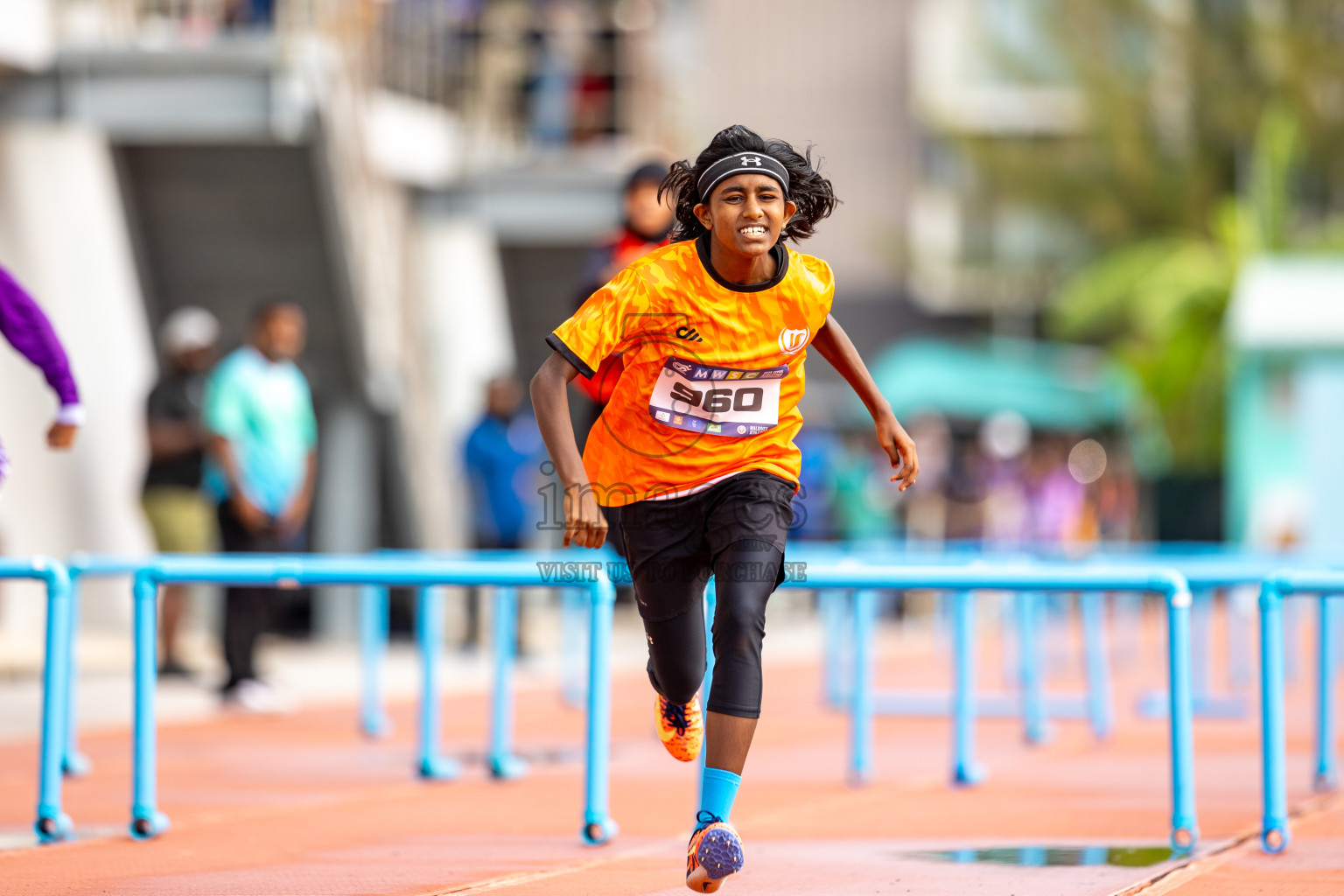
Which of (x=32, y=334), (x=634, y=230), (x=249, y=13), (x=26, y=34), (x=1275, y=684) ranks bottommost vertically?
(x=1275, y=684)

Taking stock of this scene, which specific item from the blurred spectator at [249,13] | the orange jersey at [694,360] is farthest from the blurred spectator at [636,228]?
the blurred spectator at [249,13]

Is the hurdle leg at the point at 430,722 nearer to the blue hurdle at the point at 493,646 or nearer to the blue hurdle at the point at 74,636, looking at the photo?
the blue hurdle at the point at 493,646

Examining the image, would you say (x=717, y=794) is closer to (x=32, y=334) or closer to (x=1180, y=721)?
(x=1180, y=721)

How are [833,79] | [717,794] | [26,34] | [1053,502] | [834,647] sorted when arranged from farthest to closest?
[833,79] → [1053,502] → [26,34] → [834,647] → [717,794]

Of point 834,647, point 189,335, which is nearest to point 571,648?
point 834,647

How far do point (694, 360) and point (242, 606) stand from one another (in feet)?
18.3

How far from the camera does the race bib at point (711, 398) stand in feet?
16.4

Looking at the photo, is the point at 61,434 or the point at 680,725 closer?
the point at 680,725

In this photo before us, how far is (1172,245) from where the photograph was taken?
3116 centimetres

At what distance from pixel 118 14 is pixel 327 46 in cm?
147

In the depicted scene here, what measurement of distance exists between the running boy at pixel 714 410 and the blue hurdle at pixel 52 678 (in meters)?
1.72

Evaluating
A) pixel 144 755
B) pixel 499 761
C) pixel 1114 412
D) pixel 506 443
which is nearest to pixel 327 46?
pixel 506 443

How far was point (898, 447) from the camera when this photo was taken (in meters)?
5.25

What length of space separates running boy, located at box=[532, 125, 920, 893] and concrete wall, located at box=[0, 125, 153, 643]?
872cm
